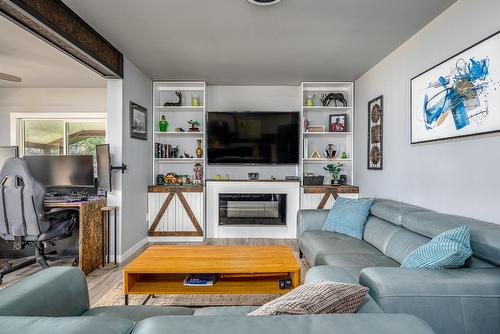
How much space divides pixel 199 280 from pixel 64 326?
1.62 metres

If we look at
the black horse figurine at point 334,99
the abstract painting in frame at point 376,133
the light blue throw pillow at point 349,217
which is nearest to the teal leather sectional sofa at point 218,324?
the light blue throw pillow at point 349,217

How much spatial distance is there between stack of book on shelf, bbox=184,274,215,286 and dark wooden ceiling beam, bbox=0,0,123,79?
2256 mm

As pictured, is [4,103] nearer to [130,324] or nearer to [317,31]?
[317,31]

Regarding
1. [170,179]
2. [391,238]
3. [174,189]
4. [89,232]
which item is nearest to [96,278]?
[89,232]

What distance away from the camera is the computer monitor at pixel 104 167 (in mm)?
3447

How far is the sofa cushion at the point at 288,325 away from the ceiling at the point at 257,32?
7.94 feet

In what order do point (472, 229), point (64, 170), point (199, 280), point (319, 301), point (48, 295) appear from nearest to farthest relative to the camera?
point (319, 301), point (48, 295), point (472, 229), point (199, 280), point (64, 170)

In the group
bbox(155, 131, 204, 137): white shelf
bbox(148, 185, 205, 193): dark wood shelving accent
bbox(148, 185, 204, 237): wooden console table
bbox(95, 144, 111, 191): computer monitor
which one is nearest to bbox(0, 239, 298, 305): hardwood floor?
bbox(148, 185, 204, 237): wooden console table

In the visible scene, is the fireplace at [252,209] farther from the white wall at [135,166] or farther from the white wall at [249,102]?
the white wall at [135,166]

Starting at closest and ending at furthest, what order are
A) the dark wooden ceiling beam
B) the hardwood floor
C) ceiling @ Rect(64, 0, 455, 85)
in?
the dark wooden ceiling beam → ceiling @ Rect(64, 0, 455, 85) → the hardwood floor

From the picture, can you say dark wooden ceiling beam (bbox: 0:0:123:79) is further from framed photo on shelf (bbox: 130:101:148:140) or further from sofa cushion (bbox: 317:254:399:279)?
sofa cushion (bbox: 317:254:399:279)

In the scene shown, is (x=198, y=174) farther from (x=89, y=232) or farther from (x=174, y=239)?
(x=89, y=232)

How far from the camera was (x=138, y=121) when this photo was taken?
4258mm

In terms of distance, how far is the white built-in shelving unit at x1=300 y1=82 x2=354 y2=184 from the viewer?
496 centimetres
